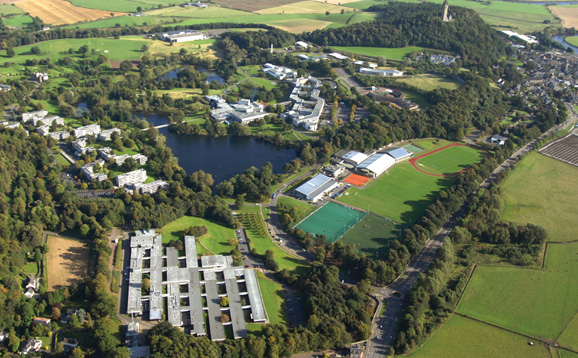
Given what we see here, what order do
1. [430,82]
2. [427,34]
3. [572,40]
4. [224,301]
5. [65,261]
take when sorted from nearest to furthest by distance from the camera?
[224,301], [65,261], [430,82], [427,34], [572,40]

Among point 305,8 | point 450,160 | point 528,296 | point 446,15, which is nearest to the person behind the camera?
point 528,296

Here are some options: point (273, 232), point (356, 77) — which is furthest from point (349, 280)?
point (356, 77)

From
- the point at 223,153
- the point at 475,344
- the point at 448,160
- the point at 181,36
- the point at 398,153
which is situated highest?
the point at 181,36

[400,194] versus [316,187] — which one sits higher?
[316,187]

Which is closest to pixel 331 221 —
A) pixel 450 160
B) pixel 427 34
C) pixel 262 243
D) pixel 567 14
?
pixel 262 243

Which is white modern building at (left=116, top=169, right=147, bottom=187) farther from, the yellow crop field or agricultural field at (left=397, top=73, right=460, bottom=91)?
the yellow crop field

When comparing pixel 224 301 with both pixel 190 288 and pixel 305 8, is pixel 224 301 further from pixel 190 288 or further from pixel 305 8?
pixel 305 8

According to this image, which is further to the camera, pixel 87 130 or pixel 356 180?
pixel 87 130

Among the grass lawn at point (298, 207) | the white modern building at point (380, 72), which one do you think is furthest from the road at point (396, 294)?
the white modern building at point (380, 72)
